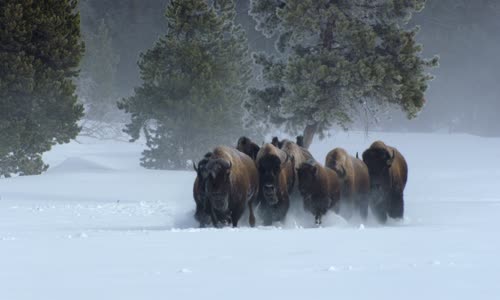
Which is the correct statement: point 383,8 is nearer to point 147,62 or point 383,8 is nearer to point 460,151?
point 147,62

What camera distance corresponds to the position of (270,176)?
14445 mm

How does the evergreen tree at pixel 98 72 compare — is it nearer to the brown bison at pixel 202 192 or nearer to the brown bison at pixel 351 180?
the brown bison at pixel 351 180

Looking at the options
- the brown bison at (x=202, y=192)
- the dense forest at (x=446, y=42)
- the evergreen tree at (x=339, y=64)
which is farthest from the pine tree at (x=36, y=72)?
the dense forest at (x=446, y=42)

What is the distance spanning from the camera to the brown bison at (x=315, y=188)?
14820 mm

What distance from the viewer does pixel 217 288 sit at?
6.36 m

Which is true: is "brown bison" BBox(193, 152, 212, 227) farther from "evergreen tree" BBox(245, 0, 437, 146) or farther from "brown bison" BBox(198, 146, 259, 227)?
"evergreen tree" BBox(245, 0, 437, 146)

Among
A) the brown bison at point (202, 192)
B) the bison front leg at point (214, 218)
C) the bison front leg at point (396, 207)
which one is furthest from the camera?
the bison front leg at point (396, 207)

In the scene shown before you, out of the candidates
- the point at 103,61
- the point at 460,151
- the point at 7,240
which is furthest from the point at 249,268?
the point at 103,61

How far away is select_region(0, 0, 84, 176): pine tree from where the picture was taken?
27.8 metres

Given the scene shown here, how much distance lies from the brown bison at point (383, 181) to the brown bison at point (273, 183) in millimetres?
2229

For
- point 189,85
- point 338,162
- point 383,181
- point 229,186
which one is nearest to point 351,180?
point 338,162

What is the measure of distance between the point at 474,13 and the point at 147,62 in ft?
149

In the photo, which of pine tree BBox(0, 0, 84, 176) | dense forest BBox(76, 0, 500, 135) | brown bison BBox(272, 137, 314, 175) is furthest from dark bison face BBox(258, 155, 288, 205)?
dense forest BBox(76, 0, 500, 135)

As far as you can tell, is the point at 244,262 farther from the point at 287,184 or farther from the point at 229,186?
the point at 287,184
